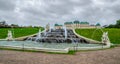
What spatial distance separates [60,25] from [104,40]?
22.1 m

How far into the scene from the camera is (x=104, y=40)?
23.2 m

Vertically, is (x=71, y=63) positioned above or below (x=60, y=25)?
below

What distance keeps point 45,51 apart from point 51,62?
449 cm

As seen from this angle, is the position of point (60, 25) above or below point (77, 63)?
above

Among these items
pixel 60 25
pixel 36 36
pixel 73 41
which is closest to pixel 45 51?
pixel 73 41

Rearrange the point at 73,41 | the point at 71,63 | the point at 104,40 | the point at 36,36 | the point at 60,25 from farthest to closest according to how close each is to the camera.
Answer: the point at 60,25 < the point at 36,36 < the point at 73,41 < the point at 104,40 < the point at 71,63

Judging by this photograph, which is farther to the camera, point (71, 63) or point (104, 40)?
point (104, 40)

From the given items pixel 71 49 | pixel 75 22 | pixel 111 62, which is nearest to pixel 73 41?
pixel 71 49

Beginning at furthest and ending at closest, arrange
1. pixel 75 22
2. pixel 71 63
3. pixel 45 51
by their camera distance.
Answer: pixel 75 22 → pixel 45 51 → pixel 71 63

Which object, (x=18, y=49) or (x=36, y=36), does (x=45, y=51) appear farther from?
(x=36, y=36)

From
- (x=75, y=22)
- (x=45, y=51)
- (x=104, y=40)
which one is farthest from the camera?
(x=75, y=22)

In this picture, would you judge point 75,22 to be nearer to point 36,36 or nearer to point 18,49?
point 36,36

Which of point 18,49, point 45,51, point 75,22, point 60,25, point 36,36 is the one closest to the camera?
point 45,51

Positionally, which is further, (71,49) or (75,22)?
(75,22)
